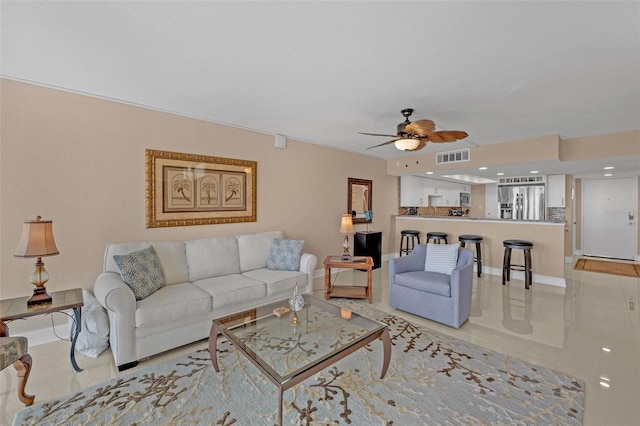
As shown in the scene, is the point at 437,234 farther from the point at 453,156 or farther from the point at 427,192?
the point at 427,192

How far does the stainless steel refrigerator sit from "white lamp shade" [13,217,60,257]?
869cm

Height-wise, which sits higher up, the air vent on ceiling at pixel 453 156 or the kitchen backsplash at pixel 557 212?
the air vent on ceiling at pixel 453 156

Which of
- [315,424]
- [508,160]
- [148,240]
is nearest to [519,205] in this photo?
[508,160]

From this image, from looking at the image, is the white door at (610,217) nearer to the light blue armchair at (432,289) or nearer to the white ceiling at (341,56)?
the white ceiling at (341,56)

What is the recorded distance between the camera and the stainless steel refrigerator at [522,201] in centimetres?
665

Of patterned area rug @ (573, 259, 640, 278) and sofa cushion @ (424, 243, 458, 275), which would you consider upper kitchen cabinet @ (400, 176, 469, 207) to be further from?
sofa cushion @ (424, 243, 458, 275)

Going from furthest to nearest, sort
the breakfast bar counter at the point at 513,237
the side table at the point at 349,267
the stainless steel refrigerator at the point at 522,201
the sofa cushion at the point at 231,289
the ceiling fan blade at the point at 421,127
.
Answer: the stainless steel refrigerator at the point at 522,201 → the breakfast bar counter at the point at 513,237 → the side table at the point at 349,267 → the ceiling fan blade at the point at 421,127 → the sofa cushion at the point at 231,289

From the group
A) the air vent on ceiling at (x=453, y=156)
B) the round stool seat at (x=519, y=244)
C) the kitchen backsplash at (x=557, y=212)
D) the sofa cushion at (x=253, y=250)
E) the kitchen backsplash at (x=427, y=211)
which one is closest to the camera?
the sofa cushion at (x=253, y=250)

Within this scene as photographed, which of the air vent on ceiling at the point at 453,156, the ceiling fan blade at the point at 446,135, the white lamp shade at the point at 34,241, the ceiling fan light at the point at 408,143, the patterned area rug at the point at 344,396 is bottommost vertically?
the patterned area rug at the point at 344,396

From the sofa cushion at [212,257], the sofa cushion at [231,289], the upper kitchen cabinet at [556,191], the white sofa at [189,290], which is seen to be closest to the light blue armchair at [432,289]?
the white sofa at [189,290]

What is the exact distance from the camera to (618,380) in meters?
2.14

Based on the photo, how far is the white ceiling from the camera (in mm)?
1668

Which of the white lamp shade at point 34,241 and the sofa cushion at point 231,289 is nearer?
the white lamp shade at point 34,241

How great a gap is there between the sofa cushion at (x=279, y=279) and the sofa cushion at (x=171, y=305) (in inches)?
27.4
